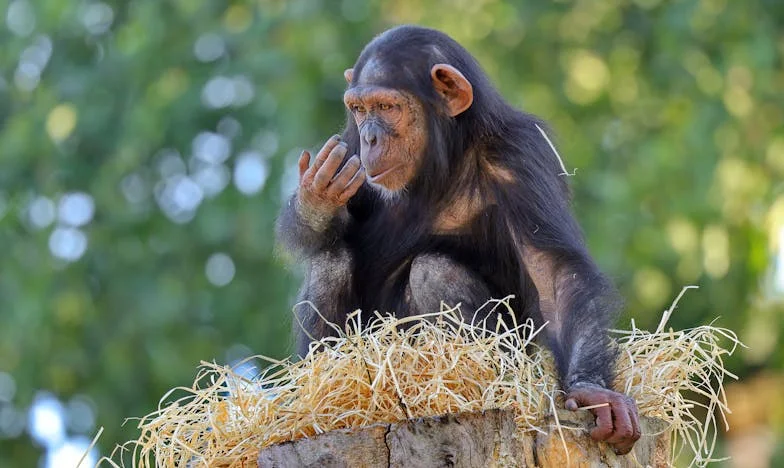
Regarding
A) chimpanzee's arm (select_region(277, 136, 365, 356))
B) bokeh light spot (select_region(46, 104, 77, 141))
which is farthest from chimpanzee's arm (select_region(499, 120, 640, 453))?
bokeh light spot (select_region(46, 104, 77, 141))

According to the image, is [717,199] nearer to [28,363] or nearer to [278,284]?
[278,284]

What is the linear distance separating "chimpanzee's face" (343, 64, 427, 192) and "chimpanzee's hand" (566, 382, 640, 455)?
4.66ft

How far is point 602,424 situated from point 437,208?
5.21 feet

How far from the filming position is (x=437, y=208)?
18.9 feet

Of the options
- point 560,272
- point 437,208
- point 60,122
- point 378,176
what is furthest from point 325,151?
point 60,122

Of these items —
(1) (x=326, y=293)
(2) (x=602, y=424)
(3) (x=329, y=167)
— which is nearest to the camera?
(2) (x=602, y=424)

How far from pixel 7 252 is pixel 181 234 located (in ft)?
5.72

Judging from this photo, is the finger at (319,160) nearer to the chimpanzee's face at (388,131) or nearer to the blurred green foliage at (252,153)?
the chimpanzee's face at (388,131)

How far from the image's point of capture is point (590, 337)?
509 centimetres

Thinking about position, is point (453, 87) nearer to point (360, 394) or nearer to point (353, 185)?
point (353, 185)

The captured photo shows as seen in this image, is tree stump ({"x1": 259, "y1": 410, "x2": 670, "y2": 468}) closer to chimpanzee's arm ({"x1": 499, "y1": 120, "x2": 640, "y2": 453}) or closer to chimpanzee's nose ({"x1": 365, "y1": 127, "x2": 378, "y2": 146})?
chimpanzee's arm ({"x1": 499, "y1": 120, "x2": 640, "y2": 453})

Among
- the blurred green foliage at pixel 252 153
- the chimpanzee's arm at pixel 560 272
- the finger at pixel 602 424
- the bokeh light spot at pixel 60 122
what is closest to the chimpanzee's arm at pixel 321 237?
the chimpanzee's arm at pixel 560 272

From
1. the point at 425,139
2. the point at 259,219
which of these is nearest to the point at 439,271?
the point at 425,139

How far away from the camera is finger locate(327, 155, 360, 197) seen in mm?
5477
